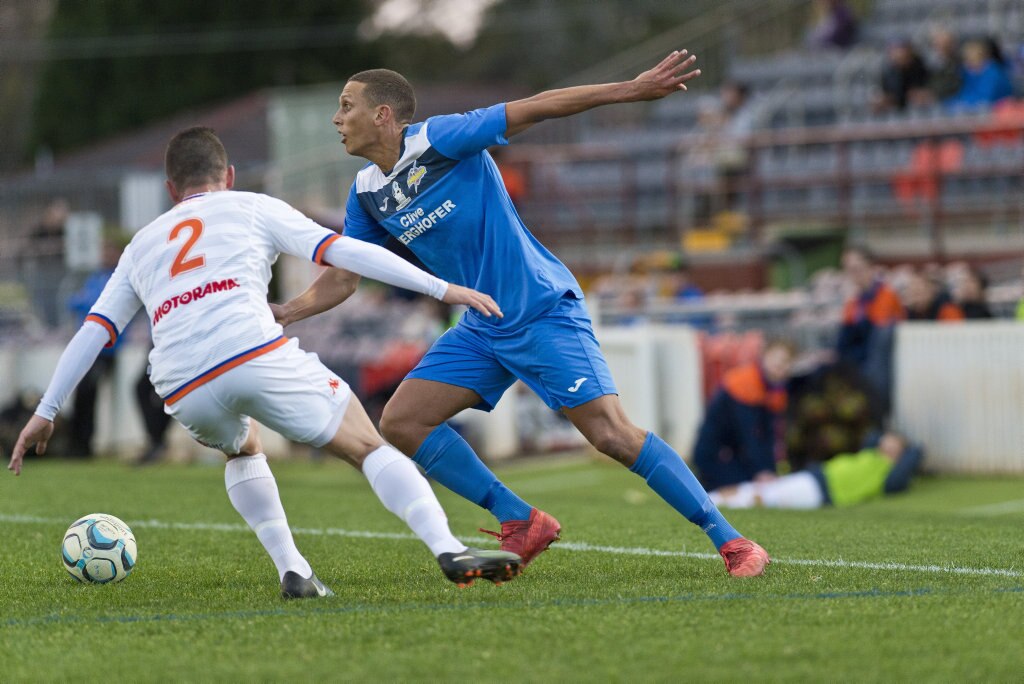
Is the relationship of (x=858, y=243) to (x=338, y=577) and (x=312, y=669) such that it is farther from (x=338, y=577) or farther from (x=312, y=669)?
(x=312, y=669)

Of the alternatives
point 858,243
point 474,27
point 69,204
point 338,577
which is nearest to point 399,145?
point 338,577

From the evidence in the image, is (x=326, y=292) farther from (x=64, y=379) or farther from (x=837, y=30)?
(x=837, y=30)

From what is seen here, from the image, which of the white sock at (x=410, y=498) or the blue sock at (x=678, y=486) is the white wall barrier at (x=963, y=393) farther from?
the white sock at (x=410, y=498)

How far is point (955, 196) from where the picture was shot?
60.9 feet

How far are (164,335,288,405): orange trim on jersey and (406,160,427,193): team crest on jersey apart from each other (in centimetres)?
113

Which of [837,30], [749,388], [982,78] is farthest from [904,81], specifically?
[749,388]

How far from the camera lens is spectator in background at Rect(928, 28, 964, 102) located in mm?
19266

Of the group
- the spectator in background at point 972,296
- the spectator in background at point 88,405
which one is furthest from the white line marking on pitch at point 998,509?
the spectator in background at point 88,405

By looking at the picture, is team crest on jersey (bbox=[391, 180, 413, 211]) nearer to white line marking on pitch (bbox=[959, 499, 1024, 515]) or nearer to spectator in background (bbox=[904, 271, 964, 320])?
white line marking on pitch (bbox=[959, 499, 1024, 515])

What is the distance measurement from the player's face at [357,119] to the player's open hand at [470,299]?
3.67ft

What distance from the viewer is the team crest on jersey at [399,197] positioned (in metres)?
6.46

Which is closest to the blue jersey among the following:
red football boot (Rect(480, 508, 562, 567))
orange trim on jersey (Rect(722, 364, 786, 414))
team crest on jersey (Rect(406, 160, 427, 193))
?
team crest on jersey (Rect(406, 160, 427, 193))

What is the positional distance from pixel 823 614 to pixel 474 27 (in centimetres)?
4459

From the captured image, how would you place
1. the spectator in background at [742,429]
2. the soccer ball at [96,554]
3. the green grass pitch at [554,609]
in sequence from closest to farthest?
the green grass pitch at [554,609]
the soccer ball at [96,554]
the spectator in background at [742,429]
